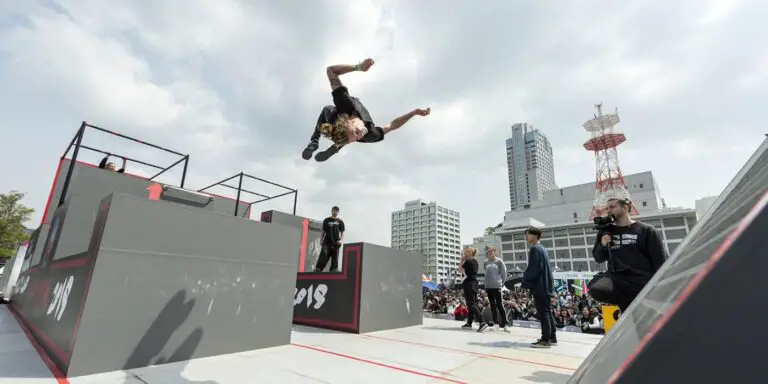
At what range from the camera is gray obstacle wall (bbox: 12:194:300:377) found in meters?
3.62

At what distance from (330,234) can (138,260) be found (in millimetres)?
4617

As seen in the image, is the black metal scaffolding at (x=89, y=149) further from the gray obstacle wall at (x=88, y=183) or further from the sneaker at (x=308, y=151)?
the sneaker at (x=308, y=151)

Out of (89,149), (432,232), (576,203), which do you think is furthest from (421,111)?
(432,232)

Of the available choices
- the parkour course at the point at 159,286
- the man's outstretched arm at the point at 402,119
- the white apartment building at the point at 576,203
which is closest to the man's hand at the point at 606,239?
the man's outstretched arm at the point at 402,119

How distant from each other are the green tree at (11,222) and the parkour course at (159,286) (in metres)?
21.2

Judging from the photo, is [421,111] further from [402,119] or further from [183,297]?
[183,297]

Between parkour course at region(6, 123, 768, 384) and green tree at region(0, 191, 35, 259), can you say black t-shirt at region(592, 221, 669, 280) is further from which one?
green tree at region(0, 191, 35, 259)

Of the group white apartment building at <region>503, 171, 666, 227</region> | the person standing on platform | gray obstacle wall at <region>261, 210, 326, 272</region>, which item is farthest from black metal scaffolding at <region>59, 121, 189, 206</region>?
white apartment building at <region>503, 171, 666, 227</region>

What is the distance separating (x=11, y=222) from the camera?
856 inches

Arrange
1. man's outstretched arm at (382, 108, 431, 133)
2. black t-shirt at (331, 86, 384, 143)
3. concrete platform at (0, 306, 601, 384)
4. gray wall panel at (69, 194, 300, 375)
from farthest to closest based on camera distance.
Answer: man's outstretched arm at (382, 108, 431, 133) < black t-shirt at (331, 86, 384, 143) < gray wall panel at (69, 194, 300, 375) < concrete platform at (0, 306, 601, 384)

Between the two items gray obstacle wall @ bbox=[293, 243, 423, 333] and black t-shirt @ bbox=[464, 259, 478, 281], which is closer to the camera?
gray obstacle wall @ bbox=[293, 243, 423, 333]

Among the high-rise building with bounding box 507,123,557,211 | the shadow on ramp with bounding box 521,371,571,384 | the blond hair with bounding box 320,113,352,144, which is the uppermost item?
the high-rise building with bounding box 507,123,557,211

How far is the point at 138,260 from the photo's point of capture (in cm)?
395

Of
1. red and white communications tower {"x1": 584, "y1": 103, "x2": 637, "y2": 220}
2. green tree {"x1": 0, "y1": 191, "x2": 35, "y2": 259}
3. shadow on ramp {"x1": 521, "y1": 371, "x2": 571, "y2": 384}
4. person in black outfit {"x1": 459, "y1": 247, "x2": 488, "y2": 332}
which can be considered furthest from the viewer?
red and white communications tower {"x1": 584, "y1": 103, "x2": 637, "y2": 220}
